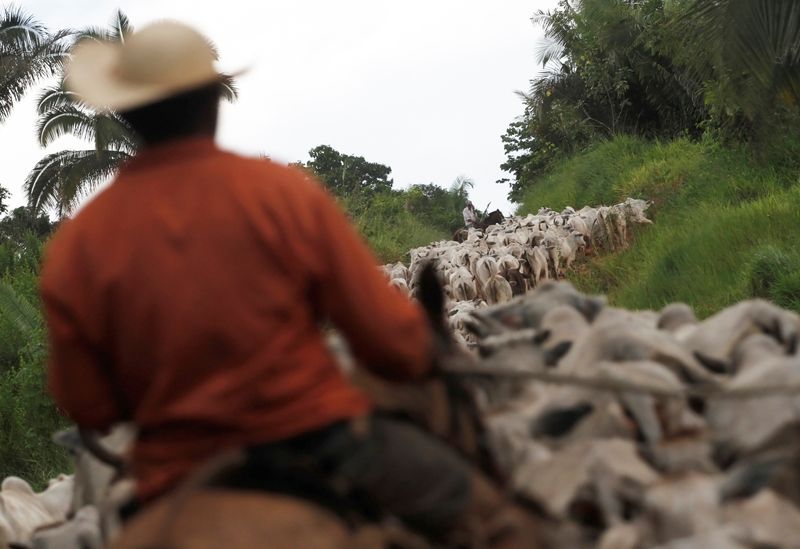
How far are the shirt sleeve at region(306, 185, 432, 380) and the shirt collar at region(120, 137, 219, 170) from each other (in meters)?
0.28

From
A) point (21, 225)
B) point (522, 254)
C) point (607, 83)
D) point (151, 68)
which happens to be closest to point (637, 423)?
point (151, 68)

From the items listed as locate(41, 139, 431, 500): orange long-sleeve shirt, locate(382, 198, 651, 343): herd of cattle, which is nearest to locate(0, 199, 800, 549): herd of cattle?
locate(41, 139, 431, 500): orange long-sleeve shirt

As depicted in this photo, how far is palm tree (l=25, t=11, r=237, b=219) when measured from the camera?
2503 centimetres

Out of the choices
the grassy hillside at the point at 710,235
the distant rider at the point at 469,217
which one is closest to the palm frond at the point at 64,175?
the distant rider at the point at 469,217

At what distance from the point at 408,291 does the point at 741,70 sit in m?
4.50

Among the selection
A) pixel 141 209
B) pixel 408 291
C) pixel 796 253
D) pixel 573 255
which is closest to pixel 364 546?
pixel 141 209

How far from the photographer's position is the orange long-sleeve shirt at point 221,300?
2367 millimetres

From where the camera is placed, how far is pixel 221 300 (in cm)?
236

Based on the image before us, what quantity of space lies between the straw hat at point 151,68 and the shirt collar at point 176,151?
0.34 feet

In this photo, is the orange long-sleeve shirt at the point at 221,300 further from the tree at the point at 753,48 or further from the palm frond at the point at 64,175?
the palm frond at the point at 64,175

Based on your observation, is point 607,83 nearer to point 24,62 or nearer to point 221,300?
point 24,62

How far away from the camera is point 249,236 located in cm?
239

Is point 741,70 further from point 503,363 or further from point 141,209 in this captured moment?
point 141,209

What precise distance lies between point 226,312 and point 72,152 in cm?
2531
